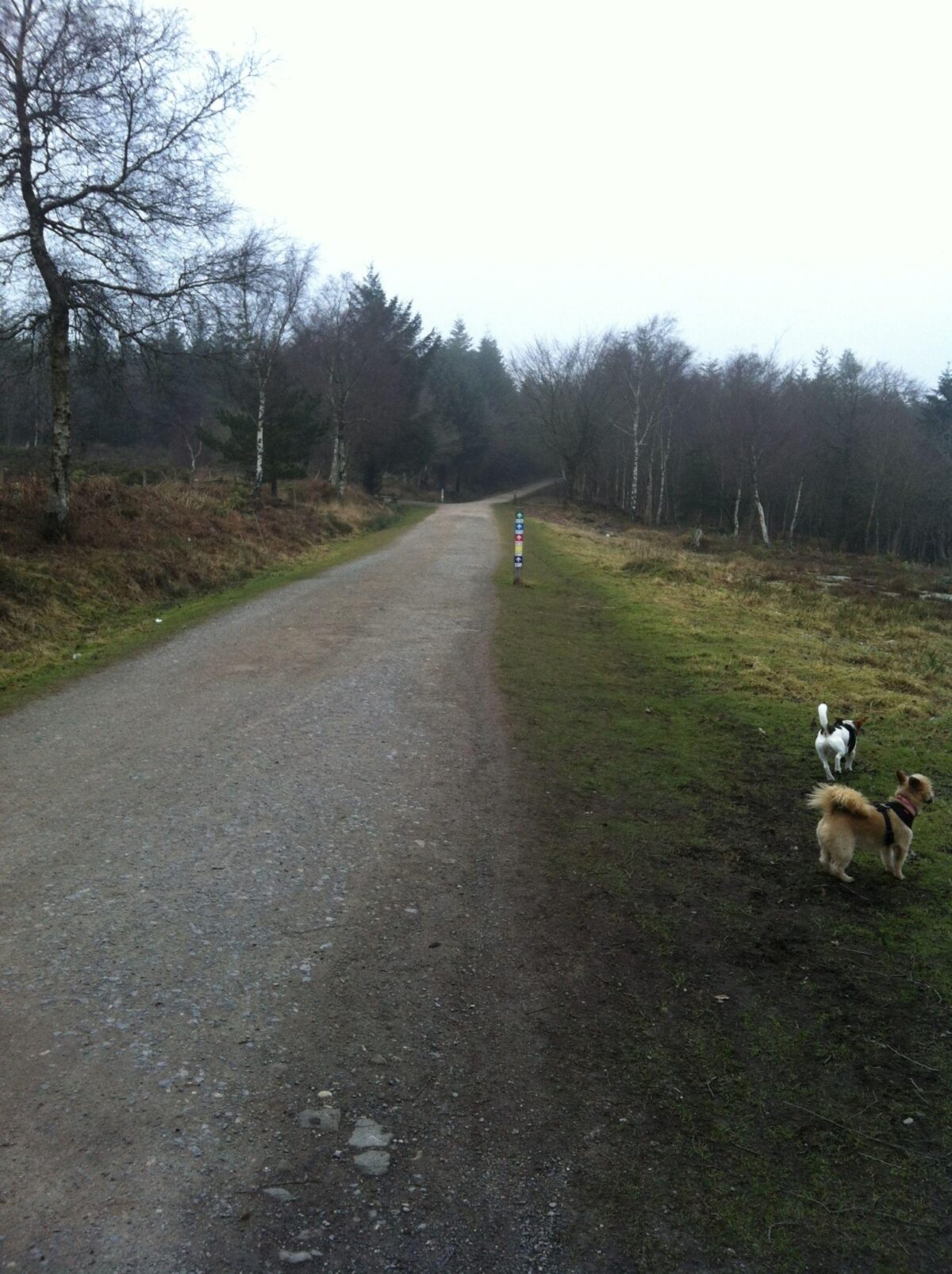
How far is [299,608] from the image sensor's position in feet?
46.3

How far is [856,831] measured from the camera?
5.12m

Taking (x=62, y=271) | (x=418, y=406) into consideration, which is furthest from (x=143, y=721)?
(x=418, y=406)

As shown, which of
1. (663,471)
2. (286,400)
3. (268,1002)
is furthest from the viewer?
(663,471)

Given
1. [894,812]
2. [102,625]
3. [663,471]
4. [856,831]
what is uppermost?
[663,471]

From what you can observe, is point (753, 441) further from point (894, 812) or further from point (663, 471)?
point (894, 812)

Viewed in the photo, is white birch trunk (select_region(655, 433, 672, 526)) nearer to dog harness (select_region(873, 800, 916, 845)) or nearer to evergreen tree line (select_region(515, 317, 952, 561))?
evergreen tree line (select_region(515, 317, 952, 561))

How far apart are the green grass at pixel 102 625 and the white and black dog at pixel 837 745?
7355mm

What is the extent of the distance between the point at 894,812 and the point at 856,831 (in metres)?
0.26

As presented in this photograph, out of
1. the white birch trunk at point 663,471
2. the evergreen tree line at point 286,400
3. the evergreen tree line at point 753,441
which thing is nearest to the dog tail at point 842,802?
the evergreen tree line at point 286,400

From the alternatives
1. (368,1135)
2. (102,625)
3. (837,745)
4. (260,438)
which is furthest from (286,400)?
(368,1135)

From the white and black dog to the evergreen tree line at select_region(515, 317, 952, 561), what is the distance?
145 ft

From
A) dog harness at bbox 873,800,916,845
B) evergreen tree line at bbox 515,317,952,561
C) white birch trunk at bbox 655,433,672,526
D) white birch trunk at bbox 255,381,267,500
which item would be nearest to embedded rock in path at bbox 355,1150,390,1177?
dog harness at bbox 873,800,916,845

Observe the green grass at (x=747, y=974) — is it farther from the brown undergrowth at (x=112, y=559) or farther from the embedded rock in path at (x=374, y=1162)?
the brown undergrowth at (x=112, y=559)

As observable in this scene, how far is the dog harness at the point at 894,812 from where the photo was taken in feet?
16.6
